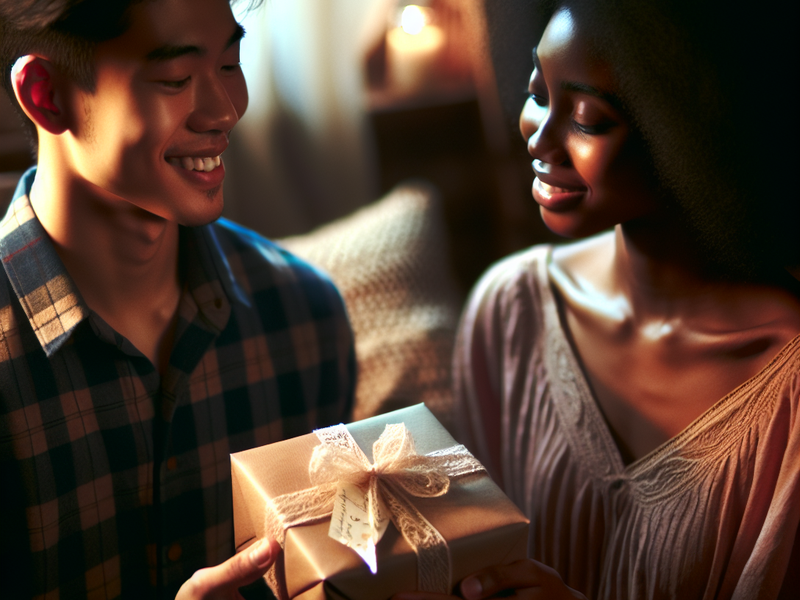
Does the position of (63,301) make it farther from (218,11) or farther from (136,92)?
(218,11)

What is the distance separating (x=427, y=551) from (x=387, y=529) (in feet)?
0.14

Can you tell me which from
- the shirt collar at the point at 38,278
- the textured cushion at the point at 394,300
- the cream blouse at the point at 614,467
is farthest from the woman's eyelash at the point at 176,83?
the textured cushion at the point at 394,300

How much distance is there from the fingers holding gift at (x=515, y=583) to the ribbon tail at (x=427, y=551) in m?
0.03

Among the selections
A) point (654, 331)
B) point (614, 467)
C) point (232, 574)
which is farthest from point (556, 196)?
point (232, 574)

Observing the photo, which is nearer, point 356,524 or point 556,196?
point 356,524

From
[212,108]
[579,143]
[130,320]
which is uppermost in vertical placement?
[212,108]

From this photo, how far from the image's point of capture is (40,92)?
770 millimetres

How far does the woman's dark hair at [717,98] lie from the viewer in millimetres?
691

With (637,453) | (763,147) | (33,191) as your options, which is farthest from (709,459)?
(33,191)

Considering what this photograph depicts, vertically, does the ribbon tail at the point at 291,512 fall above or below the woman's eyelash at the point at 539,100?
below

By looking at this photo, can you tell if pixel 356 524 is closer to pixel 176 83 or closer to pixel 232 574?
pixel 232 574

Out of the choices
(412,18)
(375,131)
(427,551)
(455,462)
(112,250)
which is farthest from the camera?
(375,131)

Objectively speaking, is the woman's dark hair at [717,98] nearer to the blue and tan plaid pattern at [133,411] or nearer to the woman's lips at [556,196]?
the woman's lips at [556,196]

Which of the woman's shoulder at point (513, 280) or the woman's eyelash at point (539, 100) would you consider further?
the woman's shoulder at point (513, 280)
